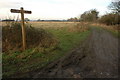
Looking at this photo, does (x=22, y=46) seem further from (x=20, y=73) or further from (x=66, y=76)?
(x=66, y=76)

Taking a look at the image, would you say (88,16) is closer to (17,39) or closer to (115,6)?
(115,6)

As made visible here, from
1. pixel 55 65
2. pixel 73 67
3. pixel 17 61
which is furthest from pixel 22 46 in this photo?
pixel 73 67

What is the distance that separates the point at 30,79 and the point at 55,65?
1808mm

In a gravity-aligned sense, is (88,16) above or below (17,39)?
above

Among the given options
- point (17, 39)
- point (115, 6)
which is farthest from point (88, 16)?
point (17, 39)

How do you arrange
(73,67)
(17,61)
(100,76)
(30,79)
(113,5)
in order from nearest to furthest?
(30,79), (100,76), (73,67), (17,61), (113,5)

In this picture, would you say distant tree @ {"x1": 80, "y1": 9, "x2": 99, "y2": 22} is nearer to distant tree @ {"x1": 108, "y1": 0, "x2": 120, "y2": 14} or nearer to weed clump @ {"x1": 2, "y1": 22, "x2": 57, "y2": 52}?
distant tree @ {"x1": 108, "y1": 0, "x2": 120, "y2": 14}

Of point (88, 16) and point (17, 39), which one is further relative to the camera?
point (88, 16)

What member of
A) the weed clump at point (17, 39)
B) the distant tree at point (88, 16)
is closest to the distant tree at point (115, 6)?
the distant tree at point (88, 16)

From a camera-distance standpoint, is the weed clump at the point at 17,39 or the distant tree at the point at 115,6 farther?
the distant tree at the point at 115,6

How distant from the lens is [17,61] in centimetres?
691

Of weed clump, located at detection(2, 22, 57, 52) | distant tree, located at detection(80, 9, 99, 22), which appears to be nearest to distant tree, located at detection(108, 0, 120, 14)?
distant tree, located at detection(80, 9, 99, 22)

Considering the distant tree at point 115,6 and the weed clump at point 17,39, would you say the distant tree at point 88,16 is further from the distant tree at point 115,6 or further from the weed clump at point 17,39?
the weed clump at point 17,39

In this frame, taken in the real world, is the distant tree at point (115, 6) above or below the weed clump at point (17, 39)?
above
